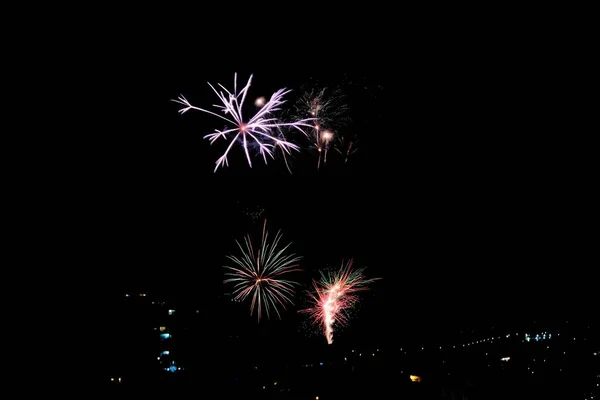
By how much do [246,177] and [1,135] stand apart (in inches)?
131

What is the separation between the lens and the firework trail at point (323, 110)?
6.12 m

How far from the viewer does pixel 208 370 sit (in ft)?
16.6

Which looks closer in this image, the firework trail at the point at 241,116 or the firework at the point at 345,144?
the firework trail at the point at 241,116

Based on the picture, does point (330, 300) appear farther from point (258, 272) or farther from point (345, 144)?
point (345, 144)

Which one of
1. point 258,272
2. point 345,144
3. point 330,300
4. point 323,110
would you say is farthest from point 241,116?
point 330,300

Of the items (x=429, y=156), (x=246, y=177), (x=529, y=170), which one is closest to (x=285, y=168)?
(x=246, y=177)

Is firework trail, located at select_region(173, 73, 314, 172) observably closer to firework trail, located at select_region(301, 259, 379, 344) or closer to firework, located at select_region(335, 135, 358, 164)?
firework, located at select_region(335, 135, 358, 164)

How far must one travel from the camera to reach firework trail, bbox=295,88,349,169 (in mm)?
6117

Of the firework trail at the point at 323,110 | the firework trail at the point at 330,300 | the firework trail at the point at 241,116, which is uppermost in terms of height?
the firework trail at the point at 323,110

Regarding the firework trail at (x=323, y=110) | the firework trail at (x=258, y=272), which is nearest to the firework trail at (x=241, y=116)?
the firework trail at (x=323, y=110)

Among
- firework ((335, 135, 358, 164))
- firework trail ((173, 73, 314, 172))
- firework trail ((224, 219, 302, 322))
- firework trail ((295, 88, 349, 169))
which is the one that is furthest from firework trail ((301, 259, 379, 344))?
firework trail ((173, 73, 314, 172))

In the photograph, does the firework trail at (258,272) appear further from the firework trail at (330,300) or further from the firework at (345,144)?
the firework at (345,144)

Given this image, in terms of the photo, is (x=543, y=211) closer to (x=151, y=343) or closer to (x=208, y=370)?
(x=208, y=370)

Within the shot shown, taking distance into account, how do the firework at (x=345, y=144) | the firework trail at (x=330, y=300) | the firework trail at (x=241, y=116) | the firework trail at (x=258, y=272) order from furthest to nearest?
the firework at (x=345, y=144), the firework trail at (x=330, y=300), the firework trail at (x=258, y=272), the firework trail at (x=241, y=116)
